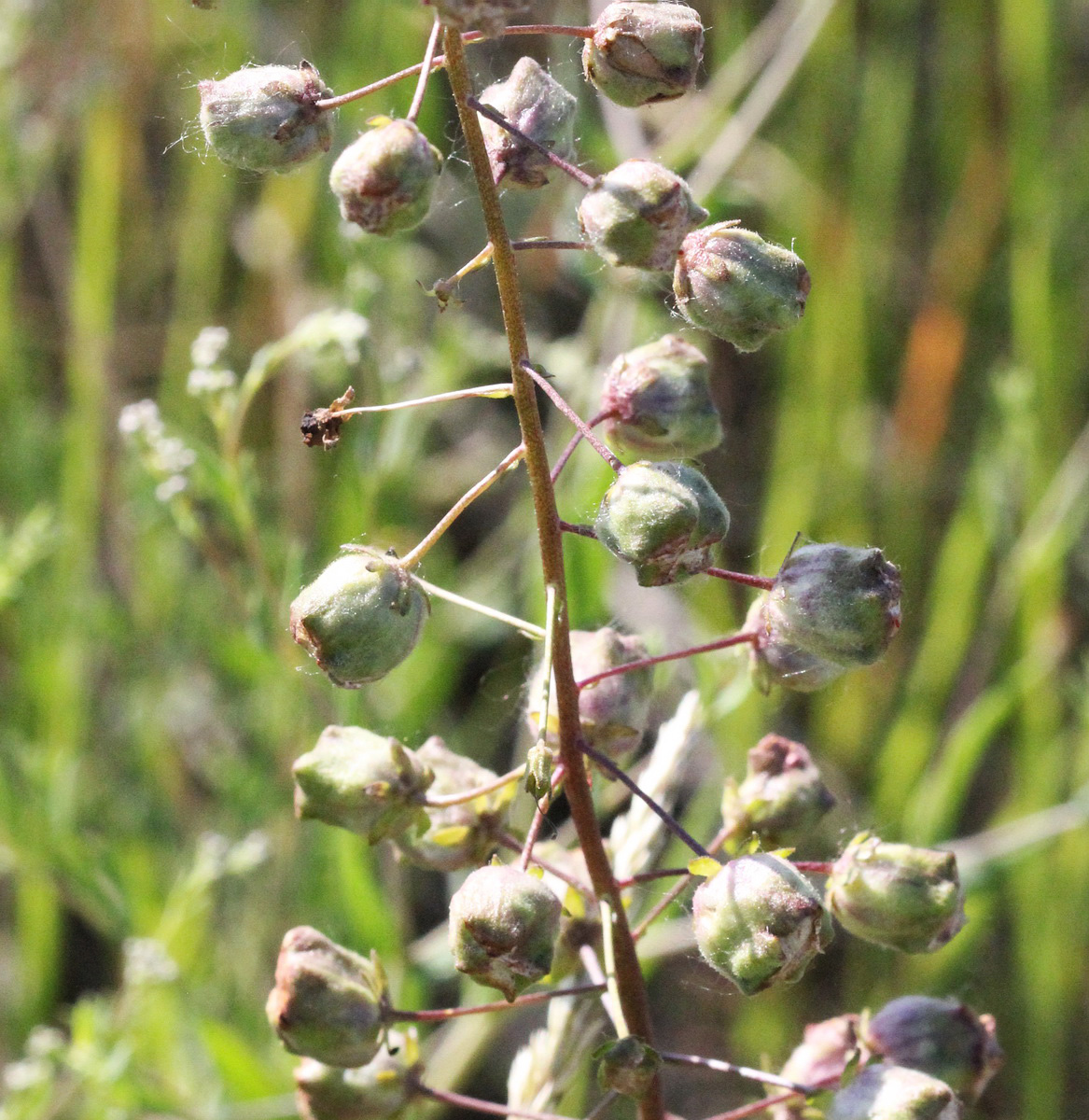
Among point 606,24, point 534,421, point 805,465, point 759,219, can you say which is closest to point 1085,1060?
point 805,465

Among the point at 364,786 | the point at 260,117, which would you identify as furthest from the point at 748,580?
the point at 260,117

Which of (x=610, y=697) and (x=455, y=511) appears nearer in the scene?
(x=455, y=511)

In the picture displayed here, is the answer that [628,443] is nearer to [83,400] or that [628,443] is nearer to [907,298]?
[83,400]

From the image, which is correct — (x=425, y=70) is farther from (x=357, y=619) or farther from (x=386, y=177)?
(x=357, y=619)

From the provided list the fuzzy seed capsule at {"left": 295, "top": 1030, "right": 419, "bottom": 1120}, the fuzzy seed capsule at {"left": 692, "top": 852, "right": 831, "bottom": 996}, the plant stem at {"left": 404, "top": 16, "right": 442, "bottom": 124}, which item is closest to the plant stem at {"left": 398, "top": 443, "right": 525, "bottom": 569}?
the plant stem at {"left": 404, "top": 16, "right": 442, "bottom": 124}

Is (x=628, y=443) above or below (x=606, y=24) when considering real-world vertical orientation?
below

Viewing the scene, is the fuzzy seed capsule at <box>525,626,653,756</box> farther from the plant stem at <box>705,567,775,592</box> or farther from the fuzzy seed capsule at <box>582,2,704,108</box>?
the fuzzy seed capsule at <box>582,2,704,108</box>

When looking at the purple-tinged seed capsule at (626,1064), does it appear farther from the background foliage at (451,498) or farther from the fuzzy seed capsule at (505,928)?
the background foliage at (451,498)
